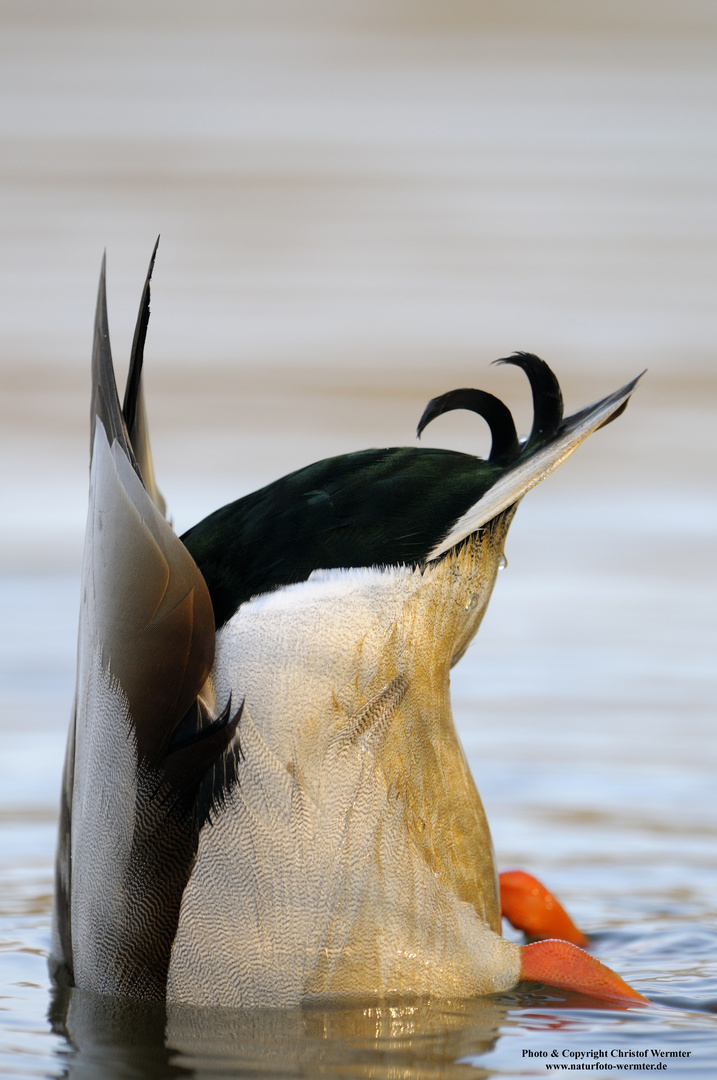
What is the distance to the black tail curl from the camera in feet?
9.12

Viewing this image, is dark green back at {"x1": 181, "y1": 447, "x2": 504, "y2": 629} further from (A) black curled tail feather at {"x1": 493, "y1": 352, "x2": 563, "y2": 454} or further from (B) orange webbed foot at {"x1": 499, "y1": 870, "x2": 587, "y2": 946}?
(B) orange webbed foot at {"x1": 499, "y1": 870, "x2": 587, "y2": 946}

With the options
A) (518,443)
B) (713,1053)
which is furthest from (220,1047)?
(518,443)

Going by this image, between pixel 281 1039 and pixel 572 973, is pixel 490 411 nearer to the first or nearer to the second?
pixel 572 973

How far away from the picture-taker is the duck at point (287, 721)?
2693mm

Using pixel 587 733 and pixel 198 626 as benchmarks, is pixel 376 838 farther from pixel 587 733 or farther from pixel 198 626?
pixel 587 733

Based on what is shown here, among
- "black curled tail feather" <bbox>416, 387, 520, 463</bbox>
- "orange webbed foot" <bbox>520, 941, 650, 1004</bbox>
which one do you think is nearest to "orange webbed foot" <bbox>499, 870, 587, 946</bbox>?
"orange webbed foot" <bbox>520, 941, 650, 1004</bbox>

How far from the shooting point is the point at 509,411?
2791 millimetres

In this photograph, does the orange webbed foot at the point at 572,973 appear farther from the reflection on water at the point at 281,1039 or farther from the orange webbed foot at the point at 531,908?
the orange webbed foot at the point at 531,908

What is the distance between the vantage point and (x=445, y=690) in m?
2.88

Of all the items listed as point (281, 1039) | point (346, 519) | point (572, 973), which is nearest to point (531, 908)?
point (572, 973)

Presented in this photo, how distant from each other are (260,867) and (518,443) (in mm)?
877

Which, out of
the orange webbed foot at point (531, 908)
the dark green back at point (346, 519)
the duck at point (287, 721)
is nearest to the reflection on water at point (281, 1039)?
the duck at point (287, 721)

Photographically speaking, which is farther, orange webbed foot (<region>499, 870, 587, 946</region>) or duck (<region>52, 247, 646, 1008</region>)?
orange webbed foot (<region>499, 870, 587, 946</region>)

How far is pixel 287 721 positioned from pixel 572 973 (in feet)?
2.38
